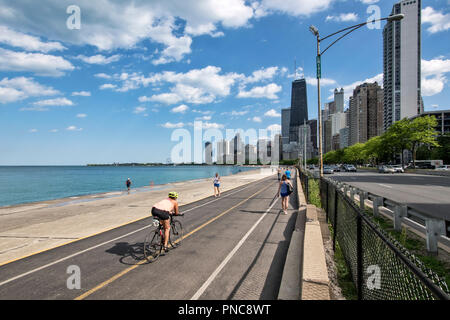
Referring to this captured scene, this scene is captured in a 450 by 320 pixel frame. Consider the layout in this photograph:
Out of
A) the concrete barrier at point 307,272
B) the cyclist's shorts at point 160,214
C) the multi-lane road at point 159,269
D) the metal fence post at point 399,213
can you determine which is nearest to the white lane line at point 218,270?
the multi-lane road at point 159,269

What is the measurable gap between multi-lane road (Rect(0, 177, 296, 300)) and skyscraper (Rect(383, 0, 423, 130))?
7165 inches

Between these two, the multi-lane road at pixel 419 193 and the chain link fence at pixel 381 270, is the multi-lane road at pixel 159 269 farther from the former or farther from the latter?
the multi-lane road at pixel 419 193

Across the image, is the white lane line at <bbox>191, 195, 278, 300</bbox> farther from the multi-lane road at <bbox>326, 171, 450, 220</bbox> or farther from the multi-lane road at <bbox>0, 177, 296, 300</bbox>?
the multi-lane road at <bbox>326, 171, 450, 220</bbox>

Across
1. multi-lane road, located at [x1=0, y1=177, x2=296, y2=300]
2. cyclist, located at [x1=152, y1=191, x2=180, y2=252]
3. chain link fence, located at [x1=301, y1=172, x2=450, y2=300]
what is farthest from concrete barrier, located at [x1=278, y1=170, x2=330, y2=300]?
cyclist, located at [x1=152, y1=191, x2=180, y2=252]

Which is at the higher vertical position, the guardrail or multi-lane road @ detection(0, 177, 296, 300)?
the guardrail

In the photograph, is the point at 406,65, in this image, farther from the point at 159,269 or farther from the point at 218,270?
the point at 159,269

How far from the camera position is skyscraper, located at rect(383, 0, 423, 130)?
6176 inches

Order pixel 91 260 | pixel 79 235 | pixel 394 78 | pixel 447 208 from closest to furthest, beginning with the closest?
1. pixel 91 260
2. pixel 79 235
3. pixel 447 208
4. pixel 394 78

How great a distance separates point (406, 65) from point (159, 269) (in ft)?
672

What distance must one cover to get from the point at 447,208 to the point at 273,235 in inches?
374

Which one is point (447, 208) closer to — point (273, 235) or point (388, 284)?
point (273, 235)

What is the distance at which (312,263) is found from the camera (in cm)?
510
